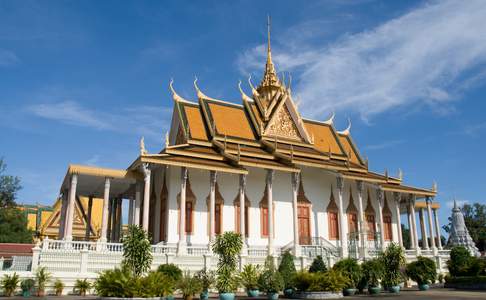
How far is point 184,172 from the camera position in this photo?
22.7 meters

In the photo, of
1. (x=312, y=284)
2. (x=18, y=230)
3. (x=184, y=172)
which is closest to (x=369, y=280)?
(x=312, y=284)

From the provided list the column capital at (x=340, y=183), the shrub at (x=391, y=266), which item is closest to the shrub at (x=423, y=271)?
the shrub at (x=391, y=266)

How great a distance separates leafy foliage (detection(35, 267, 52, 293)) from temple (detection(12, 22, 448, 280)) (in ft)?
2.69

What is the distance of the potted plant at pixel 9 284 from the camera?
1606cm

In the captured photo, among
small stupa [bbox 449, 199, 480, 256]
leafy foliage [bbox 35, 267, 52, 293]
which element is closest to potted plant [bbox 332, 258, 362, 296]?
leafy foliage [bbox 35, 267, 52, 293]

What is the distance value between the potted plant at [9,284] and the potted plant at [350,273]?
11.9 meters

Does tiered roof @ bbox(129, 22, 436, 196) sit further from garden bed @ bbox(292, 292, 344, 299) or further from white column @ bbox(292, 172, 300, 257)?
garden bed @ bbox(292, 292, 344, 299)

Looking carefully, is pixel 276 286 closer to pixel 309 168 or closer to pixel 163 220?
pixel 163 220

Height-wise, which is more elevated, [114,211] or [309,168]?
[309,168]

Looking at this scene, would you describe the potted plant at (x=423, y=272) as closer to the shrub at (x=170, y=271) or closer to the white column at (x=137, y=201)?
the shrub at (x=170, y=271)

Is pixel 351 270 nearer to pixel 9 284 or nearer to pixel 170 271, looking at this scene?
pixel 170 271

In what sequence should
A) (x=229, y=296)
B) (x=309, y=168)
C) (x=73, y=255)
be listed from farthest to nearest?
1. (x=309, y=168)
2. (x=73, y=255)
3. (x=229, y=296)

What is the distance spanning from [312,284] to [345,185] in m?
14.8

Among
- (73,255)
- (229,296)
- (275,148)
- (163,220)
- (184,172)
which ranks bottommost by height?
(229,296)
